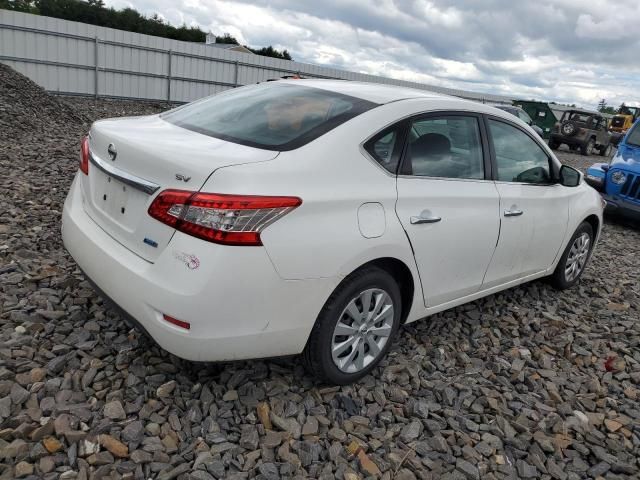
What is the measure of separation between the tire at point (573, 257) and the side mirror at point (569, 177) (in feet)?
1.82

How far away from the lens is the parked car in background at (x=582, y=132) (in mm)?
22234

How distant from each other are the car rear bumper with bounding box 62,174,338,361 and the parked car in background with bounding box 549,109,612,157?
23.0 meters

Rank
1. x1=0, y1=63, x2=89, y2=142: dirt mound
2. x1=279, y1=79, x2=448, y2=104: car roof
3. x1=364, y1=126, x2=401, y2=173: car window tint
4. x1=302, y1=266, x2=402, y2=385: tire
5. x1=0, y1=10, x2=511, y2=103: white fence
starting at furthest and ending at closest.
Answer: x1=0, y1=10, x2=511, y2=103: white fence
x1=0, y1=63, x2=89, y2=142: dirt mound
x1=279, y1=79, x2=448, y2=104: car roof
x1=364, y1=126, x2=401, y2=173: car window tint
x1=302, y1=266, x2=402, y2=385: tire

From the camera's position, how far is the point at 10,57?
1402 cm

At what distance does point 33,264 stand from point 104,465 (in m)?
2.04

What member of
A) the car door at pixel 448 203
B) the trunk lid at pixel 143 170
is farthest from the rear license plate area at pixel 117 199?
the car door at pixel 448 203

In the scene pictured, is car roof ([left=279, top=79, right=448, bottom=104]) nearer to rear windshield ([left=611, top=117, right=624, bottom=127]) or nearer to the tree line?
rear windshield ([left=611, top=117, right=624, bottom=127])

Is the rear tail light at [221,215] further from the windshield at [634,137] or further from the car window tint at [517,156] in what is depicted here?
the windshield at [634,137]

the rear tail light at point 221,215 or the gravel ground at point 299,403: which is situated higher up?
the rear tail light at point 221,215

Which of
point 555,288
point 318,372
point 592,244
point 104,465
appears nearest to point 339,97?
point 318,372

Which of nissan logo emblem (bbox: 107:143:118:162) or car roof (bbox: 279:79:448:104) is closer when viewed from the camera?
nissan logo emblem (bbox: 107:143:118:162)

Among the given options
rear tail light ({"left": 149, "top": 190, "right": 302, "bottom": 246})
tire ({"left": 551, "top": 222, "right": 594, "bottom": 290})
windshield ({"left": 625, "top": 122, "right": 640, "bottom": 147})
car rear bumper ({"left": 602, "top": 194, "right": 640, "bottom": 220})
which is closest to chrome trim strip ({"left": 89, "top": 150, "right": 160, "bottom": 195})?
rear tail light ({"left": 149, "top": 190, "right": 302, "bottom": 246})

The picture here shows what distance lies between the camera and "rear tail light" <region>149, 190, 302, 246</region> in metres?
2.16

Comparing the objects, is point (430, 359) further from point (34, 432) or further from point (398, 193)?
point (34, 432)
